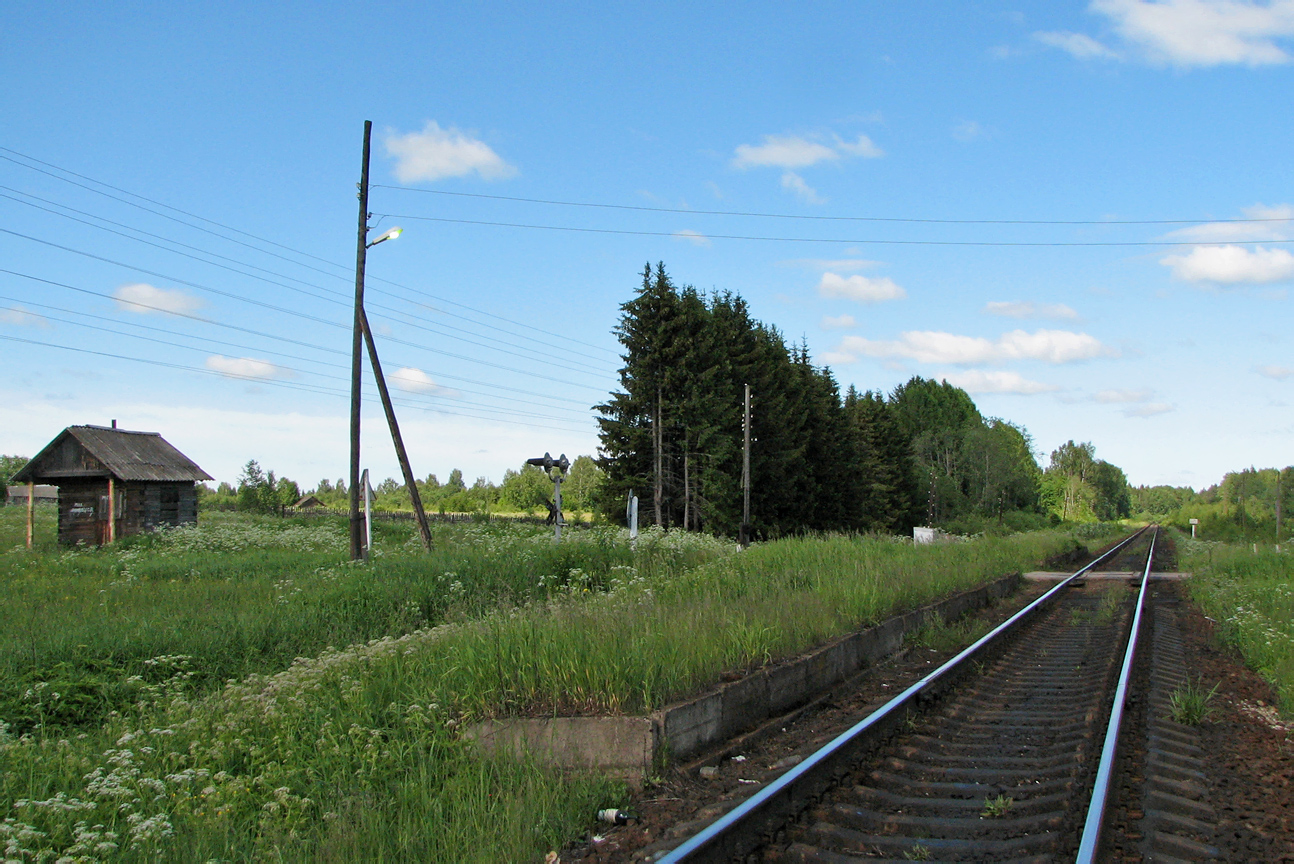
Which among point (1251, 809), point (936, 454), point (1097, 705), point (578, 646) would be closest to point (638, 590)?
point (578, 646)

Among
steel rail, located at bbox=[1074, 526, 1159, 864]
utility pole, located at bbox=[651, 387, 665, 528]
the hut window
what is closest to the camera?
steel rail, located at bbox=[1074, 526, 1159, 864]

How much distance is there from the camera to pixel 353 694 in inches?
255

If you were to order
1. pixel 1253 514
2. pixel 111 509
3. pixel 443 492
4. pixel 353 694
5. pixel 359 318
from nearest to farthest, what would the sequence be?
pixel 353 694, pixel 359 318, pixel 111 509, pixel 1253 514, pixel 443 492

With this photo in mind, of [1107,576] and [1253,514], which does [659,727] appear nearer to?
[1107,576]

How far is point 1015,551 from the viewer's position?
81.8ft

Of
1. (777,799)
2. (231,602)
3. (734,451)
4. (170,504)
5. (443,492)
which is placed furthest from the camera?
(443,492)

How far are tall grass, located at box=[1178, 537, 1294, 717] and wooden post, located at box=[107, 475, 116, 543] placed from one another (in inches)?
1267

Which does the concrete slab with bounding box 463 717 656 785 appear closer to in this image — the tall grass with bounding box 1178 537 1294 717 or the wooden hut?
the tall grass with bounding box 1178 537 1294 717

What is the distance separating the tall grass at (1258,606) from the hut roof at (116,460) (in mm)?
32100

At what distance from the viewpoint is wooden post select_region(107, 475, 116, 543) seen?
97.2 feet

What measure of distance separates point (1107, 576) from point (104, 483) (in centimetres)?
3339

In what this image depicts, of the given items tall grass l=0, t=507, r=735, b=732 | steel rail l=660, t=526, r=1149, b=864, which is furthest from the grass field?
steel rail l=660, t=526, r=1149, b=864

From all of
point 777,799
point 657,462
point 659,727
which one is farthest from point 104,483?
point 777,799

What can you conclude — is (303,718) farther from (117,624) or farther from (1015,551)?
(1015,551)
